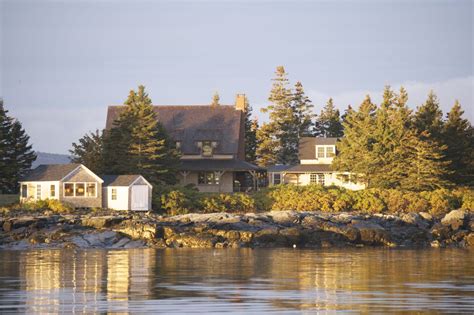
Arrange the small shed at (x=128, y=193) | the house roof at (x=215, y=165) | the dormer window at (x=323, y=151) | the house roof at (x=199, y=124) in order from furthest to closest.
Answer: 1. the house roof at (x=199, y=124)
2. the dormer window at (x=323, y=151)
3. the house roof at (x=215, y=165)
4. the small shed at (x=128, y=193)

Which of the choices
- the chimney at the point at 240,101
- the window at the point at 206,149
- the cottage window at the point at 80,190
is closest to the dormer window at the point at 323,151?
the window at the point at 206,149

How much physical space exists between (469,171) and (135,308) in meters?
56.6

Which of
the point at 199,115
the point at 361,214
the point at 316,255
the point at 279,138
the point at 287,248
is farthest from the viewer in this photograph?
the point at 279,138

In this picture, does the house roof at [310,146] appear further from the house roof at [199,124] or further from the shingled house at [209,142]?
the house roof at [199,124]

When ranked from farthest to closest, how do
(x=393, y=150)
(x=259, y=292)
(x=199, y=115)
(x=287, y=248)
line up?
1. (x=199, y=115)
2. (x=393, y=150)
3. (x=287, y=248)
4. (x=259, y=292)

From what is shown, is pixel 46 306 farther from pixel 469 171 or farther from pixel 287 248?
pixel 469 171

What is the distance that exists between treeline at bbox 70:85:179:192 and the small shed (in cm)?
248

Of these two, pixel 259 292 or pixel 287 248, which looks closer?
pixel 259 292

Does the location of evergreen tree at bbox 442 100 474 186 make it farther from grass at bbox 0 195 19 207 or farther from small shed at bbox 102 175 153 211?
grass at bbox 0 195 19 207

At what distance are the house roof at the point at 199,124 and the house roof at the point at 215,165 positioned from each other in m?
1.15

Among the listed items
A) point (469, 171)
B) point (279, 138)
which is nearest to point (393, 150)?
point (469, 171)

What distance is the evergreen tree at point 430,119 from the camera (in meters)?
76.9

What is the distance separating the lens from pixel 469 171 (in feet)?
250

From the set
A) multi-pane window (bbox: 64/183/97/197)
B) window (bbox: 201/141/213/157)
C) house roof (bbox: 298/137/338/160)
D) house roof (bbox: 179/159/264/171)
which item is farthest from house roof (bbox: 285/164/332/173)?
multi-pane window (bbox: 64/183/97/197)
